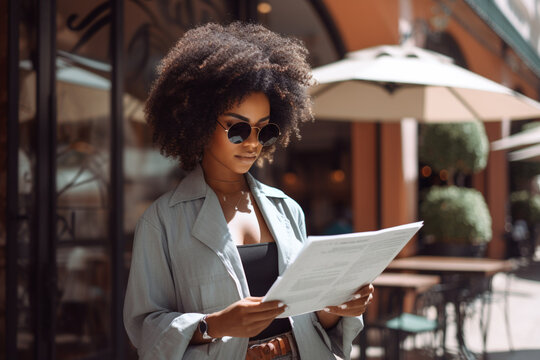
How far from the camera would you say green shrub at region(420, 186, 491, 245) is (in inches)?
313

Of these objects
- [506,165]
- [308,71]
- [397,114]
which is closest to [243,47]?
[308,71]

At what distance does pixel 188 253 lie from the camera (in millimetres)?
1658

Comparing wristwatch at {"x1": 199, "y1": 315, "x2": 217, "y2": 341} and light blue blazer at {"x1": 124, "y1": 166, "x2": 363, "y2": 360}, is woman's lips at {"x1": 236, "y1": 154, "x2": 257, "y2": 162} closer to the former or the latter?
light blue blazer at {"x1": 124, "y1": 166, "x2": 363, "y2": 360}

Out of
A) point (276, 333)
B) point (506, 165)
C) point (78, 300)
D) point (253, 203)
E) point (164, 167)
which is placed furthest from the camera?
point (506, 165)

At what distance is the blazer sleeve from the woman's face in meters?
0.32

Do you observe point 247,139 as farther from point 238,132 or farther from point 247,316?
point 247,316

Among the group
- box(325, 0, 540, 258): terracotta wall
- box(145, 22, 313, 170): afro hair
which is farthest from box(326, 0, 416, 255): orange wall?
box(145, 22, 313, 170): afro hair

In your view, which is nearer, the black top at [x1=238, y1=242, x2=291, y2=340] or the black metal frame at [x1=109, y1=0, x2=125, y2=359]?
the black top at [x1=238, y1=242, x2=291, y2=340]

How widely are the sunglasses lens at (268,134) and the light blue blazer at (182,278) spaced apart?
24cm

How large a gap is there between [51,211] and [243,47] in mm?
2124

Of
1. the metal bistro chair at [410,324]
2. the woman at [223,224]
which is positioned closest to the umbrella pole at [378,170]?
the metal bistro chair at [410,324]

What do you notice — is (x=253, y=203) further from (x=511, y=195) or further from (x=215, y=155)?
(x=511, y=195)

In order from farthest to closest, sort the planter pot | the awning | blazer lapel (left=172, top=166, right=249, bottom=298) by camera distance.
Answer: the awning < the planter pot < blazer lapel (left=172, top=166, right=249, bottom=298)

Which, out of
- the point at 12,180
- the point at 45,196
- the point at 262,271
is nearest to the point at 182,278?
the point at 262,271
